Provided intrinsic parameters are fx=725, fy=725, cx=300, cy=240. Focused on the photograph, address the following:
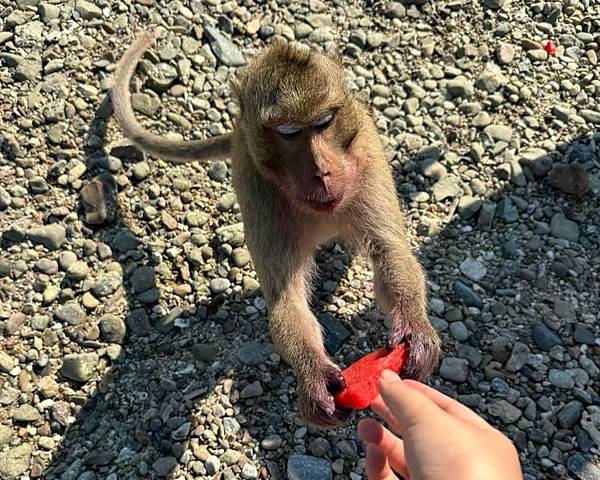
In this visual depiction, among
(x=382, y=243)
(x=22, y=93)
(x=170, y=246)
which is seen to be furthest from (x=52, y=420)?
(x=22, y=93)

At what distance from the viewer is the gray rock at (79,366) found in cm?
492

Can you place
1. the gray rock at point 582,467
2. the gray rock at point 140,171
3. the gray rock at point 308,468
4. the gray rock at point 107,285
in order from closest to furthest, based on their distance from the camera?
1. the gray rock at point 582,467
2. the gray rock at point 308,468
3. the gray rock at point 107,285
4. the gray rock at point 140,171

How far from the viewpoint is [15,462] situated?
458 cm

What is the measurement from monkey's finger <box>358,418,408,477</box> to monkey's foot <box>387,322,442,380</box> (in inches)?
14.5

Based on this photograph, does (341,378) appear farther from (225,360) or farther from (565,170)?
(565,170)

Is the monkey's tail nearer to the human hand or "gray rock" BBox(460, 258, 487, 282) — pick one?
"gray rock" BBox(460, 258, 487, 282)

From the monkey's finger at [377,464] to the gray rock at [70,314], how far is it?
8.23 feet

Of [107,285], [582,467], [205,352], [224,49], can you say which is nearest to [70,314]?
[107,285]

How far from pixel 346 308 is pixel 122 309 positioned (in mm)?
1626

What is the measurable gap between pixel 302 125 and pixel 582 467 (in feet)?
8.46

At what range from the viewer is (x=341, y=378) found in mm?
3838

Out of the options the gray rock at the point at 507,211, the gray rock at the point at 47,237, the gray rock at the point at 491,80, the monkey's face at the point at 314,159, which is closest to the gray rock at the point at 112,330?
the gray rock at the point at 47,237

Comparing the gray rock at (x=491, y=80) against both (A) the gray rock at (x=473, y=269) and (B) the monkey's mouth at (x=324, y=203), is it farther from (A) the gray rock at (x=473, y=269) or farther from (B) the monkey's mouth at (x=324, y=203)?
(B) the monkey's mouth at (x=324, y=203)

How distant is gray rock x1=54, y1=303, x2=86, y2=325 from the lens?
517cm
